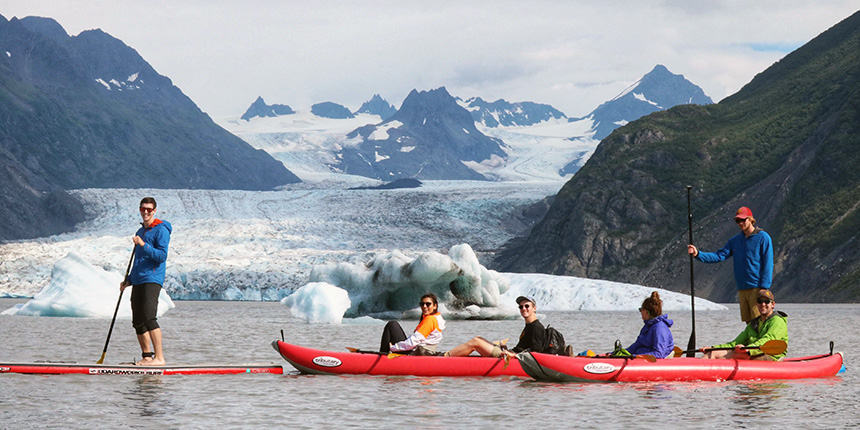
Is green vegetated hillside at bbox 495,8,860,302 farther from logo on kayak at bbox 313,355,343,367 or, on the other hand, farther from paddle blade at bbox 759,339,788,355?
logo on kayak at bbox 313,355,343,367

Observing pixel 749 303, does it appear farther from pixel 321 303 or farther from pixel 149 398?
pixel 321 303

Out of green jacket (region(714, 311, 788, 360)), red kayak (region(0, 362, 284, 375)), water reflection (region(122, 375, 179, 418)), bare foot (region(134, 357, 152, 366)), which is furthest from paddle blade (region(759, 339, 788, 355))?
bare foot (region(134, 357, 152, 366))

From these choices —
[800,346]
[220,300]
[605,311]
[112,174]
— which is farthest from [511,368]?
[112,174]

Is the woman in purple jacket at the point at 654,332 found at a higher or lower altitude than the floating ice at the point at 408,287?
lower

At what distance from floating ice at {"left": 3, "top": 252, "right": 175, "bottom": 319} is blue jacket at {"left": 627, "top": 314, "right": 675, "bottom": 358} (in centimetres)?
2232

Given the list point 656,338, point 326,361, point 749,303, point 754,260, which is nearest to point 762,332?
point 749,303

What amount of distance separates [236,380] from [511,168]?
599ft

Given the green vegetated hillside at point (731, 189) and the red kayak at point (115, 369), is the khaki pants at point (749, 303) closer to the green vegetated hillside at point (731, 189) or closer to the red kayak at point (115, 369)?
the red kayak at point (115, 369)

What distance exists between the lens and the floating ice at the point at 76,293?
33188 mm

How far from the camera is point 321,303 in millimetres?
30359

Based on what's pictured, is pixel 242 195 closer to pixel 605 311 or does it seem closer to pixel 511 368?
pixel 605 311

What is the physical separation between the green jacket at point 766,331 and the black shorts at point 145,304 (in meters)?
7.49

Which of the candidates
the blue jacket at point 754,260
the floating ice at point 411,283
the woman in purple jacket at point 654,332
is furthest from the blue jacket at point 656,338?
the floating ice at point 411,283

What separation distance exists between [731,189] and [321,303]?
46.2m
